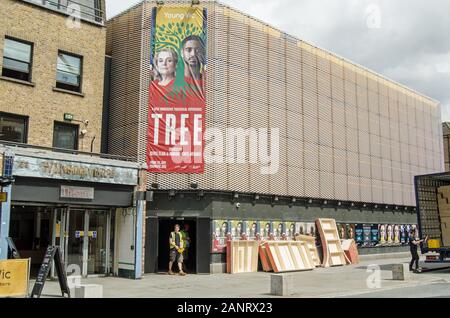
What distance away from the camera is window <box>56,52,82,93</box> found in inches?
811

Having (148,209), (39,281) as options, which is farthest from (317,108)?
(39,281)

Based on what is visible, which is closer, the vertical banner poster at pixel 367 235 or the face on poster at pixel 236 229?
the face on poster at pixel 236 229

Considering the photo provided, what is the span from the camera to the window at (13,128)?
18922mm

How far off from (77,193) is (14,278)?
17.1 feet

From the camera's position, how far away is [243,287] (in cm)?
1638

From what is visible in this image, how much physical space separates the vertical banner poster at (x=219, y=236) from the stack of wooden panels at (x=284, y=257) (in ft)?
6.15

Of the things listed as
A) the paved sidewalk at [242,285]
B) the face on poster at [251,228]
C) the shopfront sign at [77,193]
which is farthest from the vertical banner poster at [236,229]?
the shopfront sign at [77,193]

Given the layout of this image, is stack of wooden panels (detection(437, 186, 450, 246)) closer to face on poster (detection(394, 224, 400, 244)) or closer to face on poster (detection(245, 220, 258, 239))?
face on poster (detection(245, 220, 258, 239))

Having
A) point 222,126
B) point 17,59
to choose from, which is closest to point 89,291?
point 17,59

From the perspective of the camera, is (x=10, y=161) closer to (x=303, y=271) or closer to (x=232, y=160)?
(x=232, y=160)

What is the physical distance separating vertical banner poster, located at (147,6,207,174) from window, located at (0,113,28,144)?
16.4 feet

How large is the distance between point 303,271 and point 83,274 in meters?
9.49

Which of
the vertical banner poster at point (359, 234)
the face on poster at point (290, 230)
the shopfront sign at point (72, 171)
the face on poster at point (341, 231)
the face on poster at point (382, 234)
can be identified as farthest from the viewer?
the face on poster at point (382, 234)

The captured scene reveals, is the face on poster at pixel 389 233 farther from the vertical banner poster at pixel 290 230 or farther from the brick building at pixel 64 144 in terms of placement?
the brick building at pixel 64 144
